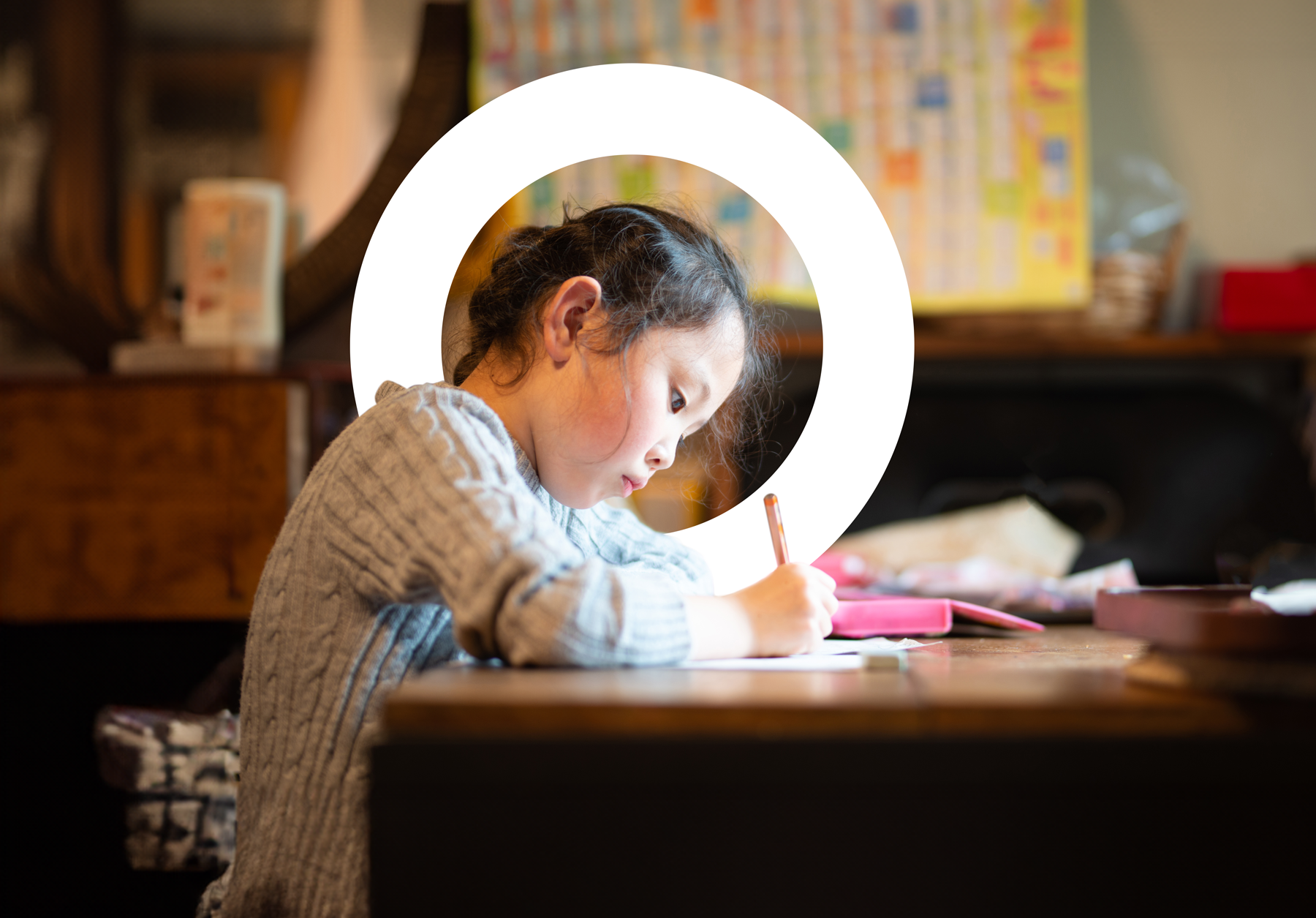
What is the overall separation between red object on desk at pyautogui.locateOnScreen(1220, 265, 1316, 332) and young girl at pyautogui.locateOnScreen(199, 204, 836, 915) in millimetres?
1711

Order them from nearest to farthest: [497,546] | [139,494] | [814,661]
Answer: [497,546]
[814,661]
[139,494]

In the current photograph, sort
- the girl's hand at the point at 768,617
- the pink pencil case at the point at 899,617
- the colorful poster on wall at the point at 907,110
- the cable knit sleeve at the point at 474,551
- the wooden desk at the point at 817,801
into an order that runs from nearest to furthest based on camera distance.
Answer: the wooden desk at the point at 817,801 → the cable knit sleeve at the point at 474,551 → the girl's hand at the point at 768,617 → the pink pencil case at the point at 899,617 → the colorful poster on wall at the point at 907,110

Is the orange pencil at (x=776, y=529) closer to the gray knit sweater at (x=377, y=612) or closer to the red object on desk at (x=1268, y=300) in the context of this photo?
the gray knit sweater at (x=377, y=612)

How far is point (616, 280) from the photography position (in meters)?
0.87

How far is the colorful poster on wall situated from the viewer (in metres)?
2.27

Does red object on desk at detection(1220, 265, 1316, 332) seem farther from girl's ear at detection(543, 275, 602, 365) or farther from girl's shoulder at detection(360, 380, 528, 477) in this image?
girl's shoulder at detection(360, 380, 528, 477)

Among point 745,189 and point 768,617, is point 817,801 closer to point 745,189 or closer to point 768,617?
point 768,617

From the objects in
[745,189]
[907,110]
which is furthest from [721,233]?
[745,189]

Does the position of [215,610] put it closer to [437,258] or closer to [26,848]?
[26,848]

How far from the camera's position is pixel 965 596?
1.33 meters

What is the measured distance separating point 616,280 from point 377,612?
0.35 m

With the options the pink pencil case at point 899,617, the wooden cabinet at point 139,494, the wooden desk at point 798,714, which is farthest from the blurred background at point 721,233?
the wooden desk at point 798,714

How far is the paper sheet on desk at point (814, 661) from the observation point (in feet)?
2.14

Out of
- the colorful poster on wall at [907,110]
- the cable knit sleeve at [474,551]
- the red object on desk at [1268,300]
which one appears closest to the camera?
the cable knit sleeve at [474,551]
